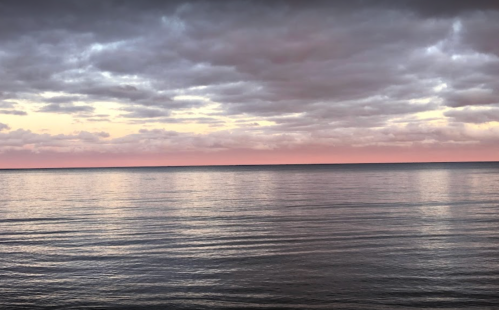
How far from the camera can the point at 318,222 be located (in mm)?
36625

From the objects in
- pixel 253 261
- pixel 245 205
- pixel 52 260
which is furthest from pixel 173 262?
pixel 245 205

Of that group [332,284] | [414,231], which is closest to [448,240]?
[414,231]

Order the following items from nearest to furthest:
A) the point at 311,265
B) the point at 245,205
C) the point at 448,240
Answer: the point at 311,265 → the point at 448,240 → the point at 245,205

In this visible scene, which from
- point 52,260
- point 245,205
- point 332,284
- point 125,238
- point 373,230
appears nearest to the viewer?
point 332,284

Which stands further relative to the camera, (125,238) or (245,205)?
(245,205)

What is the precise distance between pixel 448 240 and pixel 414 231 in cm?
383

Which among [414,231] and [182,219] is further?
[182,219]

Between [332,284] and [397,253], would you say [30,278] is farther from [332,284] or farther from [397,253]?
[397,253]

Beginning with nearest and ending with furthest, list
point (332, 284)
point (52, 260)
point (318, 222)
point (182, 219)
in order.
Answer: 1. point (332, 284)
2. point (52, 260)
3. point (318, 222)
4. point (182, 219)

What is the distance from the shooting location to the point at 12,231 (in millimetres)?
34188

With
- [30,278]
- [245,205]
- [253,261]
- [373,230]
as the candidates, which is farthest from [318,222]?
[30,278]

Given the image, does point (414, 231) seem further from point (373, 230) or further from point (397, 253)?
point (397, 253)

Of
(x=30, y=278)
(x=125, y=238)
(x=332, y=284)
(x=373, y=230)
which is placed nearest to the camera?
(x=332, y=284)

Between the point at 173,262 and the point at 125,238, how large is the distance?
860 centimetres
